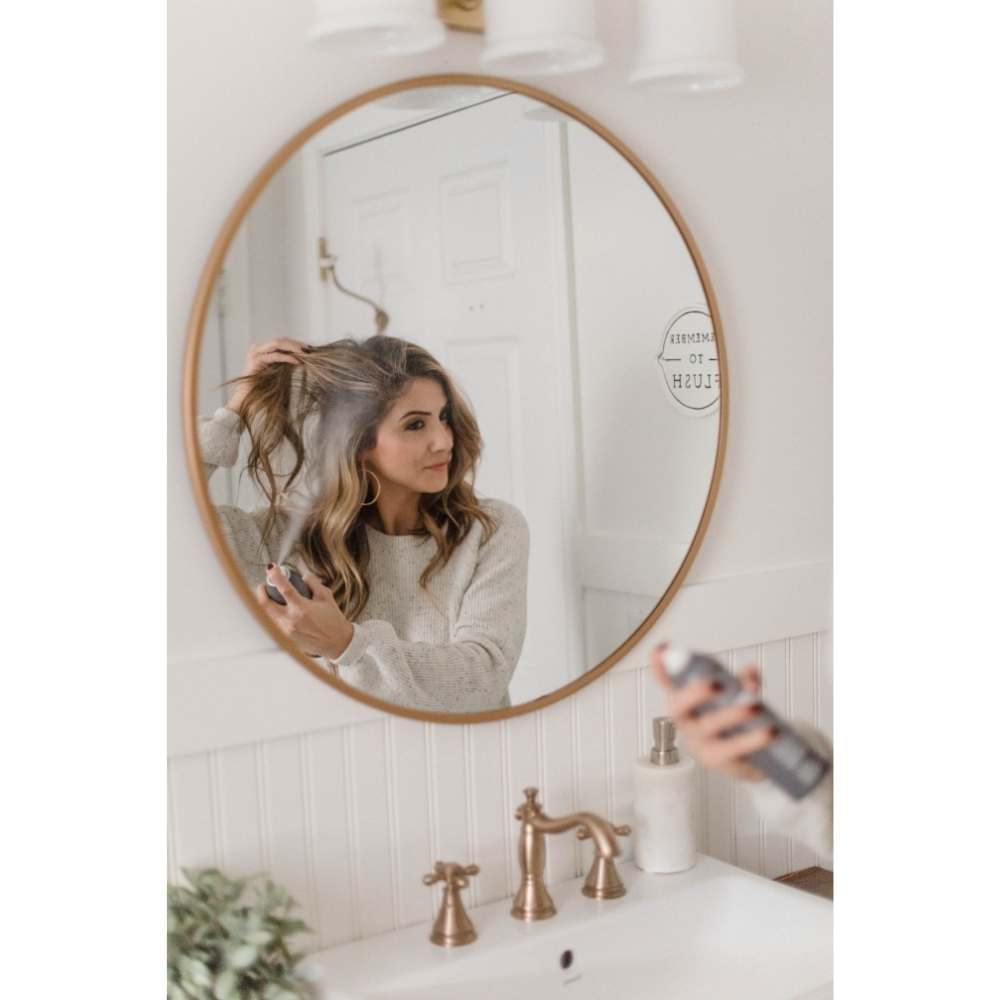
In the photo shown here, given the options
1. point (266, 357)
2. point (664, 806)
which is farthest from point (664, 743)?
point (266, 357)

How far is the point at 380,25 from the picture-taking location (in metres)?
0.63

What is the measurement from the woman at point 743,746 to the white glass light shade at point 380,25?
1.51ft

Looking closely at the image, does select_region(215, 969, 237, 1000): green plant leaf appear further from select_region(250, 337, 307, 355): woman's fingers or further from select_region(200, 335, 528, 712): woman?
select_region(250, 337, 307, 355): woman's fingers

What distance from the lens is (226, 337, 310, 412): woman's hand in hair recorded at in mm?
631

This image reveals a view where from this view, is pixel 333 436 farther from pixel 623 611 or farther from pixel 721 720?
pixel 721 720

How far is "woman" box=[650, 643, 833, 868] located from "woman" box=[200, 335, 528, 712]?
1.30 ft

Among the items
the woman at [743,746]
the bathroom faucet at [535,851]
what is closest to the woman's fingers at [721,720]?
the woman at [743,746]

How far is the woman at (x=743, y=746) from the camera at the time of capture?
0.90 ft

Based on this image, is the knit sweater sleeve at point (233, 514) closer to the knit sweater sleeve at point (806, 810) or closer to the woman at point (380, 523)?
the woman at point (380, 523)

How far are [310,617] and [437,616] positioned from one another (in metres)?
0.08
